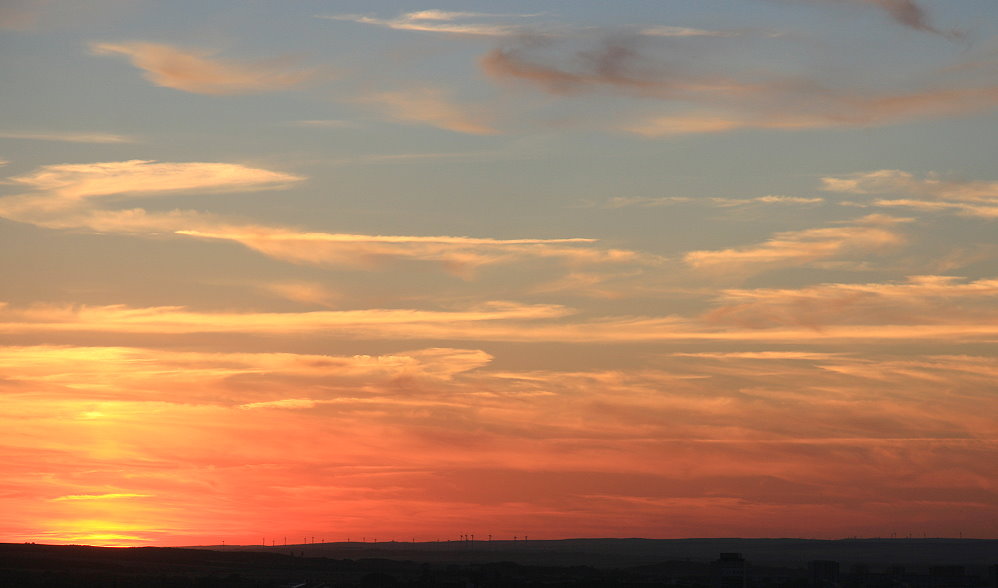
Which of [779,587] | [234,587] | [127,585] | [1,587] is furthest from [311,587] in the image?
[779,587]

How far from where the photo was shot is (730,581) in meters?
149

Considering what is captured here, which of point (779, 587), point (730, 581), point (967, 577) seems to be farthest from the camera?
point (779, 587)

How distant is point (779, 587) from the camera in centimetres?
19400

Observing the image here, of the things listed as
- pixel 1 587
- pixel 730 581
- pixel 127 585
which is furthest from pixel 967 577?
pixel 1 587

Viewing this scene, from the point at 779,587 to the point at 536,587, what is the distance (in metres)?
33.8

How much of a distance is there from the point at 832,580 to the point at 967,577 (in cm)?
1712

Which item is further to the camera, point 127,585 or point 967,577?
point 127,585

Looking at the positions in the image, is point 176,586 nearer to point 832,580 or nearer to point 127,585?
point 127,585

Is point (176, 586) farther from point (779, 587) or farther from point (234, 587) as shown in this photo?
point (779, 587)

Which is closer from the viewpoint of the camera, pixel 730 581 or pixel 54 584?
pixel 730 581

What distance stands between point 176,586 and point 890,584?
9854 cm

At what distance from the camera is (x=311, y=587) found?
19262 centimetres

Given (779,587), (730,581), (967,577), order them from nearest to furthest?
(730,581)
(967,577)
(779,587)

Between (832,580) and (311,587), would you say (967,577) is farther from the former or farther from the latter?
(311,587)
